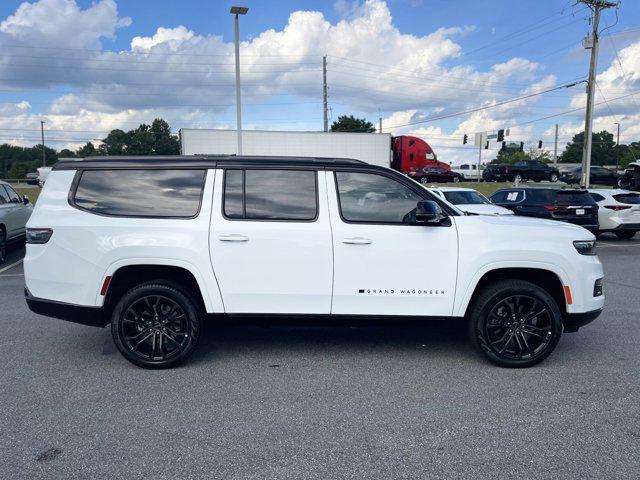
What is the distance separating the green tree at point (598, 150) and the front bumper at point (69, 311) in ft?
402

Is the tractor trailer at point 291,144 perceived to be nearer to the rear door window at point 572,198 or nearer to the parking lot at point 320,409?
the rear door window at point 572,198

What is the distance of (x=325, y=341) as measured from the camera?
521cm

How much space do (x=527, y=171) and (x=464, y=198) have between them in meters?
27.9

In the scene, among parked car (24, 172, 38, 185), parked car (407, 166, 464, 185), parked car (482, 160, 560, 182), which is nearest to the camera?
parked car (24, 172, 38, 185)

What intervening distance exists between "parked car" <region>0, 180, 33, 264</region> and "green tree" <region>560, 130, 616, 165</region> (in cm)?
11894

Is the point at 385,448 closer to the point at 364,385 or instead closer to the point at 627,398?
the point at 364,385

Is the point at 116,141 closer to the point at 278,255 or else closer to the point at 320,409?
the point at 278,255

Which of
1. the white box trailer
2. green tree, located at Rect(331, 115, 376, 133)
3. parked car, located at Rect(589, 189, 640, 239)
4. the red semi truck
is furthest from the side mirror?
green tree, located at Rect(331, 115, 376, 133)

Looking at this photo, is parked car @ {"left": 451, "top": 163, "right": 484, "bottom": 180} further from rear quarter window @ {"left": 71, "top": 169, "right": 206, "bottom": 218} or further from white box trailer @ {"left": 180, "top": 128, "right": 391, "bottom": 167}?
rear quarter window @ {"left": 71, "top": 169, "right": 206, "bottom": 218}

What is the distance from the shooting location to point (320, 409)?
A: 3.64m

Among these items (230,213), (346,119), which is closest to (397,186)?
(230,213)

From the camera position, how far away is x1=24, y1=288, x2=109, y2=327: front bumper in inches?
171

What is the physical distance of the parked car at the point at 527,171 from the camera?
124 feet

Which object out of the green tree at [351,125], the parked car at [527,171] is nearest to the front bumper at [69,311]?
the parked car at [527,171]
